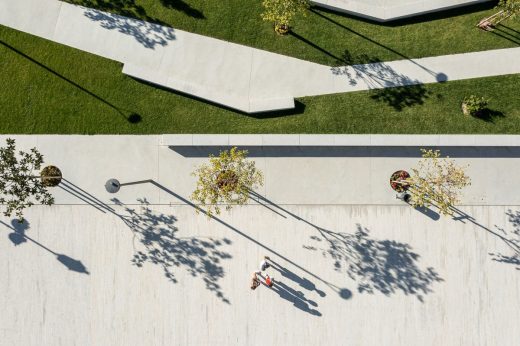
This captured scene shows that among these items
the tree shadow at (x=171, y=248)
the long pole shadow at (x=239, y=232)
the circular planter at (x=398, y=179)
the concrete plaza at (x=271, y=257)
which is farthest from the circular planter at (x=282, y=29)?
the tree shadow at (x=171, y=248)

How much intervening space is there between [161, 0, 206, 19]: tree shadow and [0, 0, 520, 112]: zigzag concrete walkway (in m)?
0.95

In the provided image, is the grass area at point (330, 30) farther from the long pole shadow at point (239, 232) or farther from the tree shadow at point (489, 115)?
the long pole shadow at point (239, 232)

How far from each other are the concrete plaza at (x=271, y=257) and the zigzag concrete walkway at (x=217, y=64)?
2.82 metres

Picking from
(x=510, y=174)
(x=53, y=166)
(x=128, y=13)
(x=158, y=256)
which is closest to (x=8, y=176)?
(x=53, y=166)

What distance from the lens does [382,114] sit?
17844mm

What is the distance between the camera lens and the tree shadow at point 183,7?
60.4ft

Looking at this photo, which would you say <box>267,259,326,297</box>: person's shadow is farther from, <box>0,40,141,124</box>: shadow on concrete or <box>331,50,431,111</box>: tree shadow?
<box>0,40,141,124</box>: shadow on concrete

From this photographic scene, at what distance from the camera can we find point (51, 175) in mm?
17953

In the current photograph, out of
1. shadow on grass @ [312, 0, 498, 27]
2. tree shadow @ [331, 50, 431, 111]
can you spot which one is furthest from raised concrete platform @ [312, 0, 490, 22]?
tree shadow @ [331, 50, 431, 111]

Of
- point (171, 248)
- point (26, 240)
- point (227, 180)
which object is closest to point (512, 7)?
point (227, 180)

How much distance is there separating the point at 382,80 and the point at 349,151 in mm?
3504

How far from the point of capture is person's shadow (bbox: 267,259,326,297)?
1792cm

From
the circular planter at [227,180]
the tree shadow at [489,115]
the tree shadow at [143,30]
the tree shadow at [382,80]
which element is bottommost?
the circular planter at [227,180]

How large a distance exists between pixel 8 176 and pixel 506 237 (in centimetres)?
2070
